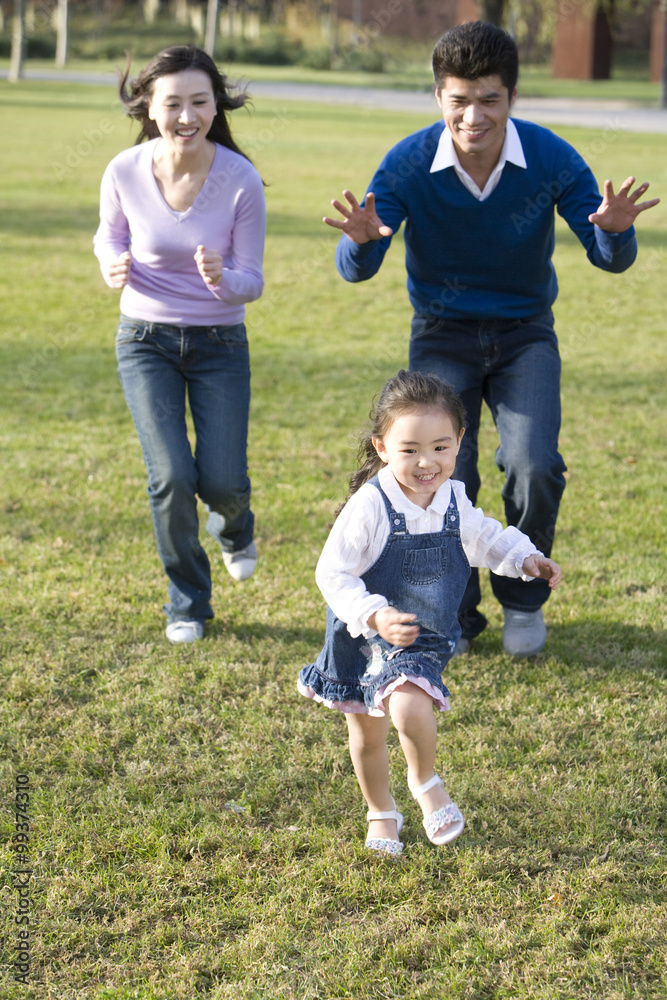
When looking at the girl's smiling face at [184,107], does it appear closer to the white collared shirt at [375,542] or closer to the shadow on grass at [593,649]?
the white collared shirt at [375,542]

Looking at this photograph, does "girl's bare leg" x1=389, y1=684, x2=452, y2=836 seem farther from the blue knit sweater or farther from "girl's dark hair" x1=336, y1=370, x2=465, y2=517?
the blue knit sweater

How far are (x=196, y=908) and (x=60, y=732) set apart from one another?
0.95 meters

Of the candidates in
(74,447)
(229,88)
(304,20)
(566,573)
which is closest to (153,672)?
(566,573)

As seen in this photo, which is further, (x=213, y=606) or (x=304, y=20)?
(x=304, y=20)

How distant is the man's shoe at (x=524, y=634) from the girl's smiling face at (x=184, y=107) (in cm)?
204

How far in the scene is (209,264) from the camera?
3461 mm

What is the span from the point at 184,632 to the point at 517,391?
4.96 ft

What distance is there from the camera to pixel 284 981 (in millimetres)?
2461

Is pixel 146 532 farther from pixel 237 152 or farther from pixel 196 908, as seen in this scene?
pixel 196 908

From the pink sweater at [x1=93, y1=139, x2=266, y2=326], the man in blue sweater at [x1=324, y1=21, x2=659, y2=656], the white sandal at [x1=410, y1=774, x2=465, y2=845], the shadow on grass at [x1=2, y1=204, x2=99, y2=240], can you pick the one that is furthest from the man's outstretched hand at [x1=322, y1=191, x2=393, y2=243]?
the shadow on grass at [x1=2, y1=204, x2=99, y2=240]

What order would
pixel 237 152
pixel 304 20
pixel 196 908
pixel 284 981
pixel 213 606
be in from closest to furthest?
pixel 284 981 < pixel 196 908 < pixel 237 152 < pixel 213 606 < pixel 304 20

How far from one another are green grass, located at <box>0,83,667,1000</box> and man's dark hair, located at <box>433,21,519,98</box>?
202 cm

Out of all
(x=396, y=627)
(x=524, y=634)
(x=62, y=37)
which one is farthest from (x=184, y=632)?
(x=62, y=37)

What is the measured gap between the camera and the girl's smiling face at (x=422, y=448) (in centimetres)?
262
